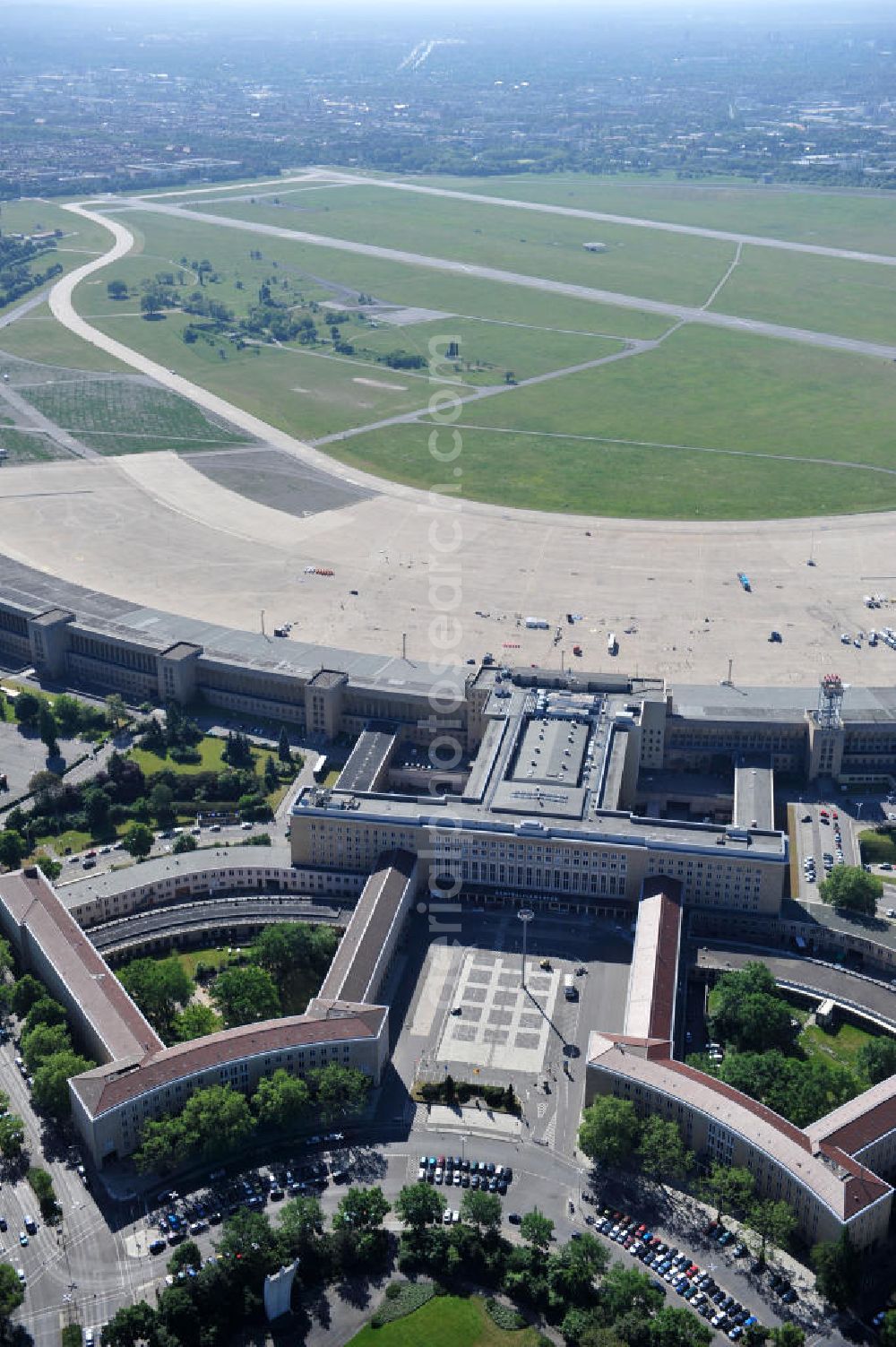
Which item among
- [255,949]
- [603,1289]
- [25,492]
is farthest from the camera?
[25,492]

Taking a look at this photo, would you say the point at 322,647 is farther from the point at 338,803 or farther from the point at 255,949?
the point at 255,949

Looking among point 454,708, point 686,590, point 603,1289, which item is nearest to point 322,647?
point 454,708

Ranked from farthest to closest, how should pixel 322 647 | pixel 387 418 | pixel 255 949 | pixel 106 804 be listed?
pixel 387 418
pixel 322 647
pixel 106 804
pixel 255 949

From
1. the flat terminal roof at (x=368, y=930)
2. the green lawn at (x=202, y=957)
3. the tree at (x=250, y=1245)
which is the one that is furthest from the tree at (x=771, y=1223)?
the green lawn at (x=202, y=957)

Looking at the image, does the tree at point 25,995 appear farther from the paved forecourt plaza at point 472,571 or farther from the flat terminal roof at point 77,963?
the paved forecourt plaza at point 472,571

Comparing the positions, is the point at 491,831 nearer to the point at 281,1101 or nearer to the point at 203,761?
the point at 281,1101

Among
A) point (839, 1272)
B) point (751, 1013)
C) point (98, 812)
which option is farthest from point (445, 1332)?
point (98, 812)

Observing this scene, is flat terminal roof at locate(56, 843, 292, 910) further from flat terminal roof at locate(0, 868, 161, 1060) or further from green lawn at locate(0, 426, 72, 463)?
green lawn at locate(0, 426, 72, 463)
